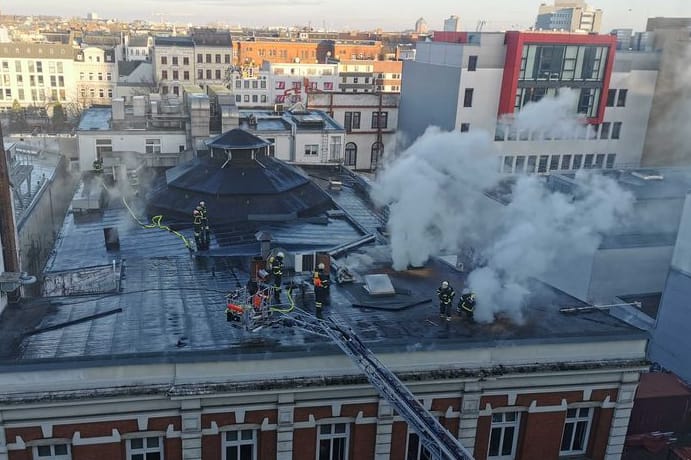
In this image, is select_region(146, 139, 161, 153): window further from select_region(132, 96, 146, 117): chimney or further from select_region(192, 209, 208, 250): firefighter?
select_region(192, 209, 208, 250): firefighter

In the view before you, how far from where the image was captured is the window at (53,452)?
17703 millimetres

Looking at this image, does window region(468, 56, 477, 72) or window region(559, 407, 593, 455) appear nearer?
window region(559, 407, 593, 455)

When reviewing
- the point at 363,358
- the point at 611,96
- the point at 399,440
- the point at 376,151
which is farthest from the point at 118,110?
the point at 611,96

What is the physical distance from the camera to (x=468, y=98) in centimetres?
5700

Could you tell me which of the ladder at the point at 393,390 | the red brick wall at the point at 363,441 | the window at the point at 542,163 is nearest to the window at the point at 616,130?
the window at the point at 542,163

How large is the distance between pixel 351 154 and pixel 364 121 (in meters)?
4.08

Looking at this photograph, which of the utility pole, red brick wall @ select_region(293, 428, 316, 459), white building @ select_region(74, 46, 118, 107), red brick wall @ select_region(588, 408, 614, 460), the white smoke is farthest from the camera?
white building @ select_region(74, 46, 118, 107)

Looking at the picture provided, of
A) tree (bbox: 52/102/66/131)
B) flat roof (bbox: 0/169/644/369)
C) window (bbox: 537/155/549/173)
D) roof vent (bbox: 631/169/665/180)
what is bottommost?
tree (bbox: 52/102/66/131)

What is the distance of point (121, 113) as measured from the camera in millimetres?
49219

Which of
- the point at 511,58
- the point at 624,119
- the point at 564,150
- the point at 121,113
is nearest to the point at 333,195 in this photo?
the point at 121,113

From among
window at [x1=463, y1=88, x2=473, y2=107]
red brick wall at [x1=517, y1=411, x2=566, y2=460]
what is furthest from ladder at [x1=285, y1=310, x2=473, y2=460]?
window at [x1=463, y1=88, x2=473, y2=107]

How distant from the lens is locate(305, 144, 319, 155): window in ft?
174

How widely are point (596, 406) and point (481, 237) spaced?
11697 mm

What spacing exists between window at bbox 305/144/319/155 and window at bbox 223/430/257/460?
3616cm
